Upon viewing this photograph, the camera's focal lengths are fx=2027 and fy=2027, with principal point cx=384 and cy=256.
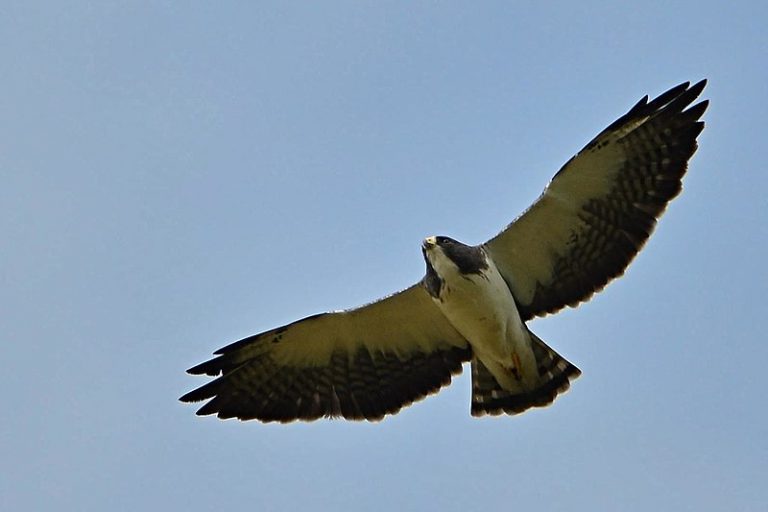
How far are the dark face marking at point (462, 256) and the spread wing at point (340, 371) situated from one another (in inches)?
40.1

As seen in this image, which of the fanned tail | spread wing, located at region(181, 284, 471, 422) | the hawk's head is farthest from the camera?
spread wing, located at region(181, 284, 471, 422)

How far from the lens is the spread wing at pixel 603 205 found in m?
19.8

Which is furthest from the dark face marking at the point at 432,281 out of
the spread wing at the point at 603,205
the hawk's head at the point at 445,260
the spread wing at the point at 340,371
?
the spread wing at the point at 603,205

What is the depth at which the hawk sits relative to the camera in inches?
779

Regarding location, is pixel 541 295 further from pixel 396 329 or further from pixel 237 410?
pixel 237 410

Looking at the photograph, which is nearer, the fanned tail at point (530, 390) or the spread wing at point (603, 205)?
the spread wing at point (603, 205)

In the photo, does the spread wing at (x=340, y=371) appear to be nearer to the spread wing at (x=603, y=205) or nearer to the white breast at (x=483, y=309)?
the white breast at (x=483, y=309)

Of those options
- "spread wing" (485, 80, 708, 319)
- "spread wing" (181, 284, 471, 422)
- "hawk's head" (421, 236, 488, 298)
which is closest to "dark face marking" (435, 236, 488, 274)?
"hawk's head" (421, 236, 488, 298)

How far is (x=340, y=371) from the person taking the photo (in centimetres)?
2061

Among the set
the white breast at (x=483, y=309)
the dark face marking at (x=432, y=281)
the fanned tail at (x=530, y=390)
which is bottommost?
the fanned tail at (x=530, y=390)

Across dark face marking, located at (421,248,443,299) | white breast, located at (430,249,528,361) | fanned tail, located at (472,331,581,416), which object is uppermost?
dark face marking, located at (421,248,443,299)

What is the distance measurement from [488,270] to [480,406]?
156cm

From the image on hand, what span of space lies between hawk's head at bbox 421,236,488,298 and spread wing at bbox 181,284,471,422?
0.89 metres

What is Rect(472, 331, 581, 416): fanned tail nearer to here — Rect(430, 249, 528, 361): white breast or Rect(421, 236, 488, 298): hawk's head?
Rect(430, 249, 528, 361): white breast
